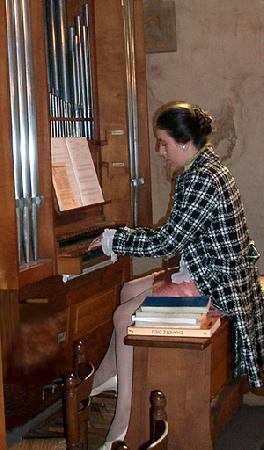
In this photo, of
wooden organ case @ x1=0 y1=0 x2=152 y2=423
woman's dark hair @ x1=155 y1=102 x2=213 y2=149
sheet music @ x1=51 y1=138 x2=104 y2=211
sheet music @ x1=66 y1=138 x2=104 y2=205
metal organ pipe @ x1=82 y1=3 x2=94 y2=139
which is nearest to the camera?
wooden organ case @ x1=0 y1=0 x2=152 y2=423

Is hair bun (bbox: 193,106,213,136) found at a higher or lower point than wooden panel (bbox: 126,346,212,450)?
higher

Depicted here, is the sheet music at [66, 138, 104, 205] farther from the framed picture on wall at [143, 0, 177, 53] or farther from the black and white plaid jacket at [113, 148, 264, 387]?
the framed picture on wall at [143, 0, 177, 53]

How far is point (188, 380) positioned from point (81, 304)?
1096 mm

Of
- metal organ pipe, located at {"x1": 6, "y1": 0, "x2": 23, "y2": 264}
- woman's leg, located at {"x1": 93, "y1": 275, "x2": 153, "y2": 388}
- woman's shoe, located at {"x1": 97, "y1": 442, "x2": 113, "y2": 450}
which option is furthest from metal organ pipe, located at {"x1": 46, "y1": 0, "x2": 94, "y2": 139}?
woman's shoe, located at {"x1": 97, "y1": 442, "x2": 113, "y2": 450}

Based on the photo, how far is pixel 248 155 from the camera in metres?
5.86

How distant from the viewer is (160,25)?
597 centimetres

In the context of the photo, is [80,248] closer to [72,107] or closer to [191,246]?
[191,246]

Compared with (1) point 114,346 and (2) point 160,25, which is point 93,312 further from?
(2) point 160,25

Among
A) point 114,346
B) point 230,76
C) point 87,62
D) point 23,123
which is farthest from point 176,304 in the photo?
point 230,76

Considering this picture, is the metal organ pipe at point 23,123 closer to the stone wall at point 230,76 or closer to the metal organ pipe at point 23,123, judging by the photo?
the metal organ pipe at point 23,123

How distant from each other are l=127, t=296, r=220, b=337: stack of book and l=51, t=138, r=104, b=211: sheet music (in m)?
0.89

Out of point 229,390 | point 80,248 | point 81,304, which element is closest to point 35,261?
point 80,248

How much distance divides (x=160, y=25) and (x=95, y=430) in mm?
3381

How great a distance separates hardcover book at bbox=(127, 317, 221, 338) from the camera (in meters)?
3.41
